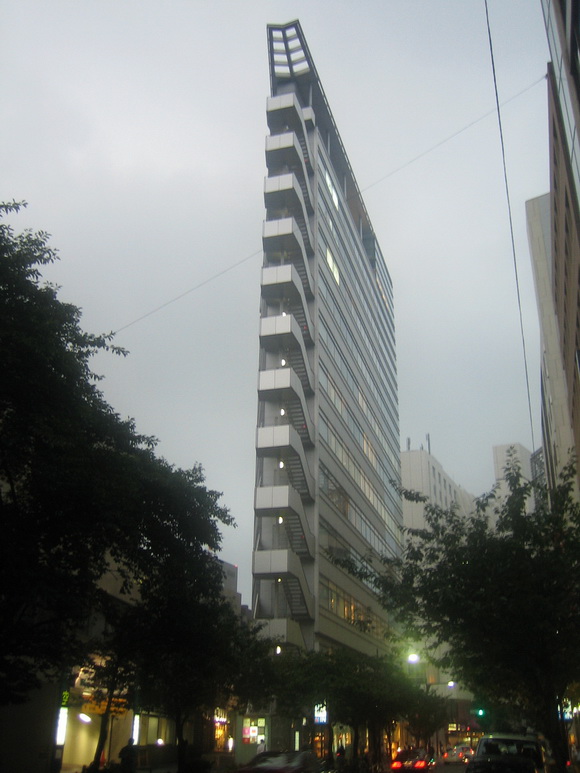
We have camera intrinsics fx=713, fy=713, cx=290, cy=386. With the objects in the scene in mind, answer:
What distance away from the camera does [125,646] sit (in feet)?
79.6

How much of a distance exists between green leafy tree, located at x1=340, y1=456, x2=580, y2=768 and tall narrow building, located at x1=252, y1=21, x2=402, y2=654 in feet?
53.3

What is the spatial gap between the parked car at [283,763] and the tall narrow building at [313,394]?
656 inches

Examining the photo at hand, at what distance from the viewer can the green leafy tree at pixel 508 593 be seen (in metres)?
19.9

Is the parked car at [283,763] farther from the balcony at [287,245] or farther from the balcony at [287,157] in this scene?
the balcony at [287,157]

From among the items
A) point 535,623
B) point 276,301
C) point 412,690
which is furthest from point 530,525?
point 276,301

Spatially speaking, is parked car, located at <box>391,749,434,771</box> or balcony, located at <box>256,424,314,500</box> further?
balcony, located at <box>256,424,314,500</box>

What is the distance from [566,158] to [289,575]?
30230 millimetres

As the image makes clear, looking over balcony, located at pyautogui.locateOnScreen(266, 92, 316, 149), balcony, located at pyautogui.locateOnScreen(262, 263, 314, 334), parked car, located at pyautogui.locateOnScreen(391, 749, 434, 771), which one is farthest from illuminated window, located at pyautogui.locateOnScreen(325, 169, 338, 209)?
parked car, located at pyautogui.locateOnScreen(391, 749, 434, 771)

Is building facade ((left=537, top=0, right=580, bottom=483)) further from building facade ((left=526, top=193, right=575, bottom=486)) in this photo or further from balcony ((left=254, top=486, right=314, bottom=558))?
building facade ((left=526, top=193, right=575, bottom=486))

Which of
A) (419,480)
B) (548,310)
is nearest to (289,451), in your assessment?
(548,310)

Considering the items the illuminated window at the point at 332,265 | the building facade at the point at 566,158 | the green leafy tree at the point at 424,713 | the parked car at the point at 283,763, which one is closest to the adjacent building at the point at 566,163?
the building facade at the point at 566,158

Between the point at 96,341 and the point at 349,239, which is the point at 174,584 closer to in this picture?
the point at 96,341

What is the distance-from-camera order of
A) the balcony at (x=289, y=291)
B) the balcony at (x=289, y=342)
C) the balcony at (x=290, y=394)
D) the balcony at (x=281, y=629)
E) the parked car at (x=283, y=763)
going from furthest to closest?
1. the balcony at (x=289, y=291)
2. the balcony at (x=289, y=342)
3. the balcony at (x=290, y=394)
4. the balcony at (x=281, y=629)
5. the parked car at (x=283, y=763)

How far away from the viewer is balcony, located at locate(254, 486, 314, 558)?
4722 centimetres
